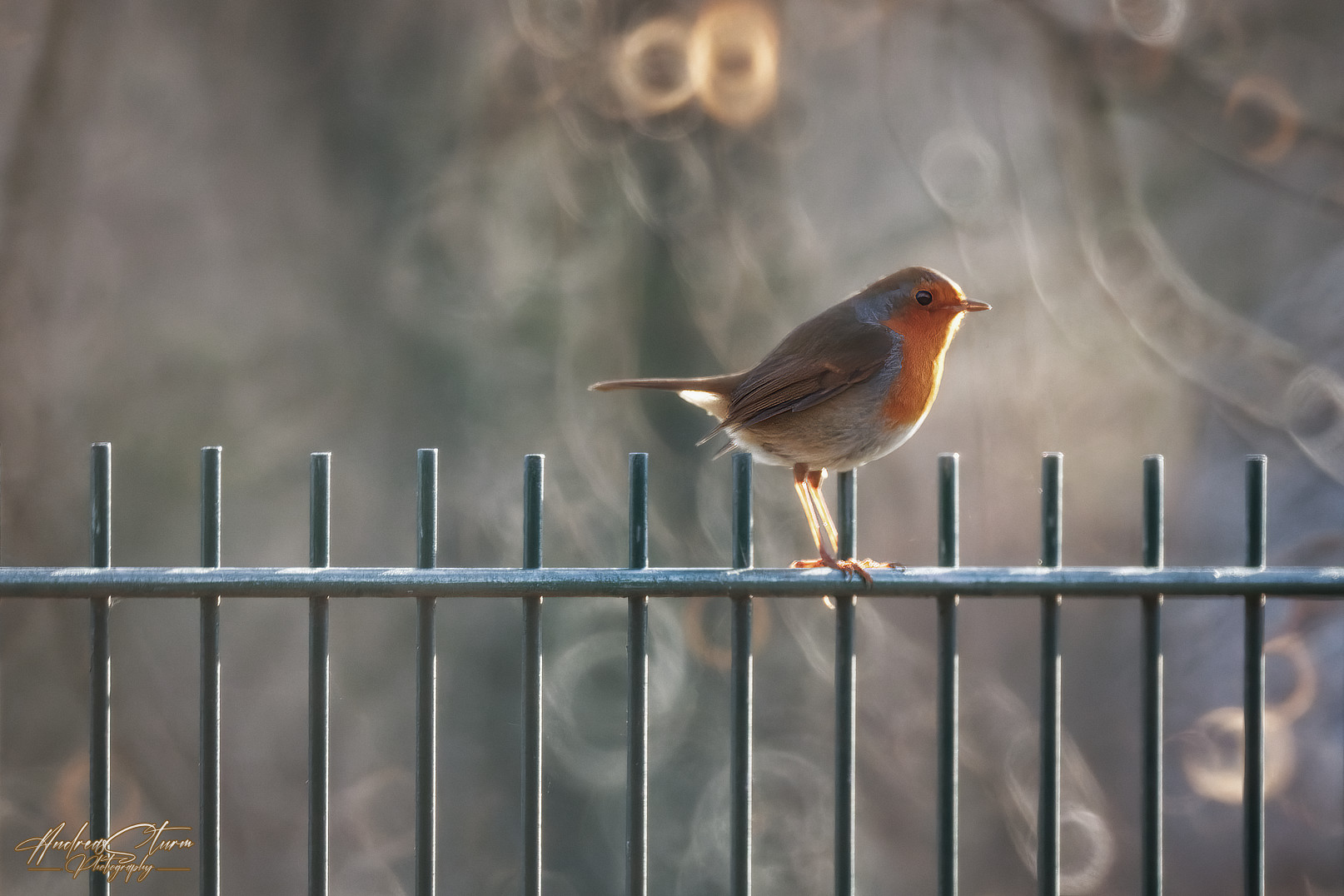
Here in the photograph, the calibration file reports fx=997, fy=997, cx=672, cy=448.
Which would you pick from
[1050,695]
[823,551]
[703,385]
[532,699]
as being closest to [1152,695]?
[1050,695]

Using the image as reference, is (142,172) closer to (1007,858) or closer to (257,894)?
(257,894)

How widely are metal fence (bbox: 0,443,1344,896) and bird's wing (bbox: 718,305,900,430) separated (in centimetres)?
80

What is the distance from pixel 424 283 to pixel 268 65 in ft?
6.35

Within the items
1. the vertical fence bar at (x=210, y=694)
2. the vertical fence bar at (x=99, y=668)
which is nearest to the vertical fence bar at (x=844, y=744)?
the vertical fence bar at (x=210, y=694)

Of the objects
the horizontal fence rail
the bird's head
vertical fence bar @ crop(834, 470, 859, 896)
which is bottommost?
vertical fence bar @ crop(834, 470, 859, 896)

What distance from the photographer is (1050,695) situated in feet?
7.89

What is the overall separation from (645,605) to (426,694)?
22.0 inches

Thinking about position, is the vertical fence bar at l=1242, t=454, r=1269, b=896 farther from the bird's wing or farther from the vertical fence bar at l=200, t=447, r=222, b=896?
the vertical fence bar at l=200, t=447, r=222, b=896

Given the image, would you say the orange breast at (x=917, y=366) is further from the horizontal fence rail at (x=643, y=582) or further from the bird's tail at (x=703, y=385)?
the horizontal fence rail at (x=643, y=582)

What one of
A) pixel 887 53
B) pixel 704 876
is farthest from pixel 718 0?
pixel 704 876

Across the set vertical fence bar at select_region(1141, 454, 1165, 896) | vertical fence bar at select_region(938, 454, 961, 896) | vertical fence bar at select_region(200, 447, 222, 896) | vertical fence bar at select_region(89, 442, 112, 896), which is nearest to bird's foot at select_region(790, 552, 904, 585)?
vertical fence bar at select_region(938, 454, 961, 896)

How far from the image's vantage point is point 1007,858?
7.59 metres

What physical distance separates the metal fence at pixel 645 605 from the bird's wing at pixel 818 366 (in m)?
0.80

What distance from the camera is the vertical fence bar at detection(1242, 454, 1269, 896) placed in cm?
240
